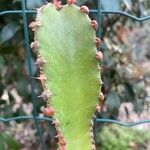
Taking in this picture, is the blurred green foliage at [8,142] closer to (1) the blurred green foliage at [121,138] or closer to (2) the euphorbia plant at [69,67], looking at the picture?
(2) the euphorbia plant at [69,67]

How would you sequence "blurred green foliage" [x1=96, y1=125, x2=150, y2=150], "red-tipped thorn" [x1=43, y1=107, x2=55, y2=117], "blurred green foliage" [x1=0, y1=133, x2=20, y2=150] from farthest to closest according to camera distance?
1. "blurred green foliage" [x1=96, y1=125, x2=150, y2=150]
2. "blurred green foliage" [x1=0, y1=133, x2=20, y2=150]
3. "red-tipped thorn" [x1=43, y1=107, x2=55, y2=117]

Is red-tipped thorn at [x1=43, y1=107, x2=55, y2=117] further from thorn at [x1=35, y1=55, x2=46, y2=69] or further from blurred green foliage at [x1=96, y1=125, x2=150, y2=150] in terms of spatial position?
blurred green foliage at [x1=96, y1=125, x2=150, y2=150]

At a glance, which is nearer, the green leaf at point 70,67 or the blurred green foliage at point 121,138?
the green leaf at point 70,67

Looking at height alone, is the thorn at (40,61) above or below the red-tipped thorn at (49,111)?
above

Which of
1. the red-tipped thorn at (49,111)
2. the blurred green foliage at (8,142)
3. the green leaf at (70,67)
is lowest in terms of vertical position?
the blurred green foliage at (8,142)

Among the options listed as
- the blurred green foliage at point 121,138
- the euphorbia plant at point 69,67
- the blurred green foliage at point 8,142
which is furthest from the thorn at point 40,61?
the blurred green foliage at point 121,138

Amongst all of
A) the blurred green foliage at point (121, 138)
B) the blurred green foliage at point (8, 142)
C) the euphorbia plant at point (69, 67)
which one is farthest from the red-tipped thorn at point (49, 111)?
the blurred green foliage at point (121, 138)

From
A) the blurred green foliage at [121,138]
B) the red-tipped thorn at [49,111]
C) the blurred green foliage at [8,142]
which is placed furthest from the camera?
the blurred green foliage at [121,138]

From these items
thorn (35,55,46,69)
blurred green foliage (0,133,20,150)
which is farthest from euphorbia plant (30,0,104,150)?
blurred green foliage (0,133,20,150)

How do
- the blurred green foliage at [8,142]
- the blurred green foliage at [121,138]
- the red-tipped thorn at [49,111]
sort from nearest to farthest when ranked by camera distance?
1. the red-tipped thorn at [49,111]
2. the blurred green foliage at [8,142]
3. the blurred green foliage at [121,138]

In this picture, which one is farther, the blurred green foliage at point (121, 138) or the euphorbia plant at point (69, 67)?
the blurred green foliage at point (121, 138)
